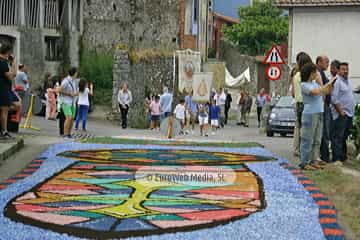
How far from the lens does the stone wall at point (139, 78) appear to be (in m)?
34.4

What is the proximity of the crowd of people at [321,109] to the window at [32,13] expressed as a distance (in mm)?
26169

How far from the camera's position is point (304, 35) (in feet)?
125

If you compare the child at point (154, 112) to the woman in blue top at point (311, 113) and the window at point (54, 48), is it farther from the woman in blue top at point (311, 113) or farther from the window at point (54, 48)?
the woman in blue top at point (311, 113)

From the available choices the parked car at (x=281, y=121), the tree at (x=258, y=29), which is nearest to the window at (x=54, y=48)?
the parked car at (x=281, y=121)

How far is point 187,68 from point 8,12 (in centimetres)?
934

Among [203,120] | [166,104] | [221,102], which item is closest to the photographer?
[203,120]

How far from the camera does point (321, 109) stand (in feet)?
44.6

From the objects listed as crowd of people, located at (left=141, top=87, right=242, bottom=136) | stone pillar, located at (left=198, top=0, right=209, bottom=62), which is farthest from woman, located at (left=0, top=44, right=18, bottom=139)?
stone pillar, located at (left=198, top=0, right=209, bottom=62)

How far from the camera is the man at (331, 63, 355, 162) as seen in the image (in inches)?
577

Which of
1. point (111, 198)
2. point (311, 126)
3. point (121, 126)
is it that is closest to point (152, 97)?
point (121, 126)

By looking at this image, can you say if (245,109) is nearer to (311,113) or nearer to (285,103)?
(285,103)

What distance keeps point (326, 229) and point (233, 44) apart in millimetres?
61489

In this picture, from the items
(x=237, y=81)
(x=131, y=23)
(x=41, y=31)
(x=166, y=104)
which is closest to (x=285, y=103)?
(x=166, y=104)

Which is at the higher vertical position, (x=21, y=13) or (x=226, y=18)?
(x=226, y=18)
